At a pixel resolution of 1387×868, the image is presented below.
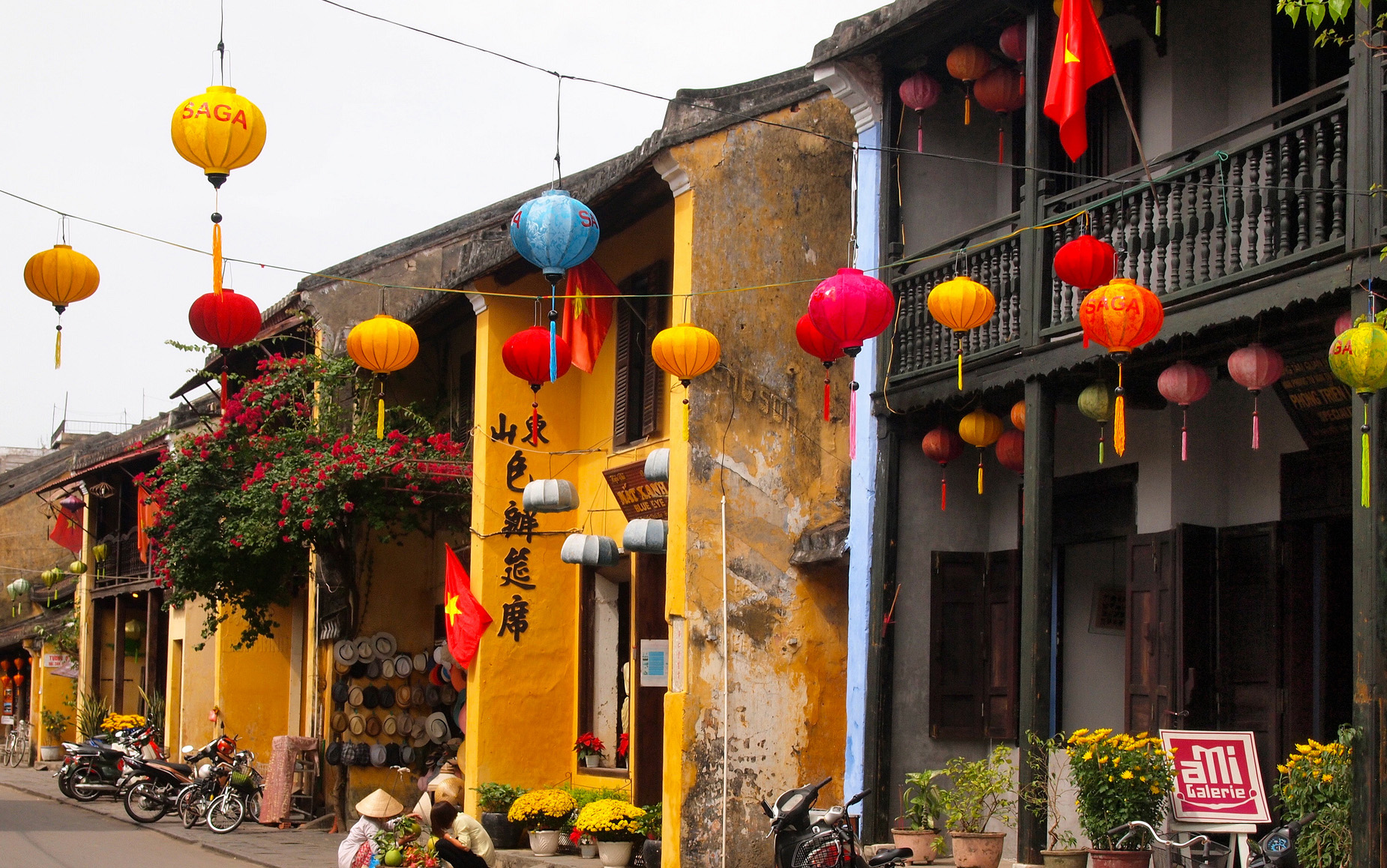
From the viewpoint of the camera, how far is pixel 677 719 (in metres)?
13.0

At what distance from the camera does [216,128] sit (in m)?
9.55

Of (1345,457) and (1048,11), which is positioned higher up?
(1048,11)

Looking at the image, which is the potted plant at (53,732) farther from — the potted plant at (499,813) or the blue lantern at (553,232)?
the blue lantern at (553,232)

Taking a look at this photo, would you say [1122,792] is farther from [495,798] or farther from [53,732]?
[53,732]

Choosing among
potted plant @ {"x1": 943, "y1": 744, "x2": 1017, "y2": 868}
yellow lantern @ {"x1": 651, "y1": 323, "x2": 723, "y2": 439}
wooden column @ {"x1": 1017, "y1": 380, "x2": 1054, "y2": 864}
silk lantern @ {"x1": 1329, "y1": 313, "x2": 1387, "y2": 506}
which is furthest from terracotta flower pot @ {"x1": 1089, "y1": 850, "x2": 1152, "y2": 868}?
yellow lantern @ {"x1": 651, "y1": 323, "x2": 723, "y2": 439}

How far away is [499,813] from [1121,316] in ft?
31.7

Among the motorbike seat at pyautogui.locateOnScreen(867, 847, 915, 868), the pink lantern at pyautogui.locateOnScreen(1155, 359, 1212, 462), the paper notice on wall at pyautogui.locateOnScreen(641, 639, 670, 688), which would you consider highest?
the pink lantern at pyautogui.locateOnScreen(1155, 359, 1212, 462)

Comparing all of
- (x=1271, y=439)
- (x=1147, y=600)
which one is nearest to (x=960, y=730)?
(x=1147, y=600)

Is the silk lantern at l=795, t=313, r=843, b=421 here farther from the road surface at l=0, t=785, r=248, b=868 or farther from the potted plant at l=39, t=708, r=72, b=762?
the potted plant at l=39, t=708, r=72, b=762

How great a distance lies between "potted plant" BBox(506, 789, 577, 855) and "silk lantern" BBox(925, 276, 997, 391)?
282 inches

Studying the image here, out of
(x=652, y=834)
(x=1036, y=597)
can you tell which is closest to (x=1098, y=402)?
(x=1036, y=597)

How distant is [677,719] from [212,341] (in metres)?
5.07

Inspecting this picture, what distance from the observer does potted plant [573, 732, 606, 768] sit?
16.6 meters

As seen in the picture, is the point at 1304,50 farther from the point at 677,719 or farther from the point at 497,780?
the point at 497,780
